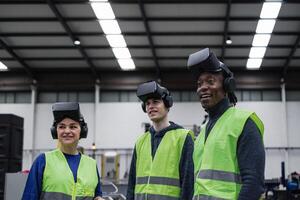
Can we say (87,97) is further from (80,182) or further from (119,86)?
(80,182)

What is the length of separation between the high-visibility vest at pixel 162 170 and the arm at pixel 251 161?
1214 mm

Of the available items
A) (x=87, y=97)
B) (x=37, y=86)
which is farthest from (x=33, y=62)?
(x=87, y=97)

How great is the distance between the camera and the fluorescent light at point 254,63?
2106 centimetres

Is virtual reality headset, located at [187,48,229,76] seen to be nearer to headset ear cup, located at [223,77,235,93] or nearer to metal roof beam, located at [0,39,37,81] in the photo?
headset ear cup, located at [223,77,235,93]

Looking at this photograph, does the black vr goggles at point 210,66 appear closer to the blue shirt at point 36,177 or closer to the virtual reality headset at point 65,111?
the virtual reality headset at point 65,111

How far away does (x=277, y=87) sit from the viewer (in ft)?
73.2

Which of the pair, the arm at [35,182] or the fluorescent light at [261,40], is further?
the fluorescent light at [261,40]

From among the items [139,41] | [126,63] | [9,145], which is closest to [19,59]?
[126,63]

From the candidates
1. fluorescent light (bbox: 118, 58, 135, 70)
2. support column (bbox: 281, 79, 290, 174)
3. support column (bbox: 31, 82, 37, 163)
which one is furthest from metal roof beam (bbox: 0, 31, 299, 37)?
support column (bbox: 31, 82, 37, 163)

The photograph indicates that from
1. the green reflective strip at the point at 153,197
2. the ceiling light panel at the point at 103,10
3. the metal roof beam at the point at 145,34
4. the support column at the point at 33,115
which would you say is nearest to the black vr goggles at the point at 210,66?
the green reflective strip at the point at 153,197

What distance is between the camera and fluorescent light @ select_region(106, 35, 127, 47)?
1869 cm

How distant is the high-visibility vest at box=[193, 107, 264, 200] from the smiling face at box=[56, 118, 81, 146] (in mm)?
1119

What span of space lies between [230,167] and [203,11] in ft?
47.9

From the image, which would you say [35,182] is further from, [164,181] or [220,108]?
[220,108]
